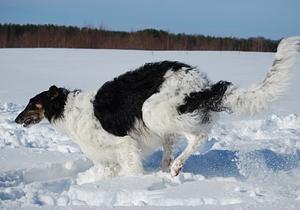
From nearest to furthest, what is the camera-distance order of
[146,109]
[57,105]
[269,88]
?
[269,88], [146,109], [57,105]

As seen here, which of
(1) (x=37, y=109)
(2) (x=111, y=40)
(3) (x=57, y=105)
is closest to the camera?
(3) (x=57, y=105)

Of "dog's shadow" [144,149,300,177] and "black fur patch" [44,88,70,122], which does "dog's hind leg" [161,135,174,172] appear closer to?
"dog's shadow" [144,149,300,177]

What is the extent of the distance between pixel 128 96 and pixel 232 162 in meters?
2.00

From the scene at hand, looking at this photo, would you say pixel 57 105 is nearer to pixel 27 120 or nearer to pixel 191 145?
pixel 27 120

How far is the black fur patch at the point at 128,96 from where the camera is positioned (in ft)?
20.7

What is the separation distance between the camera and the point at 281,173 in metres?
6.49

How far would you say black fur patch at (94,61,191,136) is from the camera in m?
6.31

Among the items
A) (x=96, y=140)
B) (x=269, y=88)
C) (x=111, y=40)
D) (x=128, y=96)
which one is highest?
(x=111, y=40)

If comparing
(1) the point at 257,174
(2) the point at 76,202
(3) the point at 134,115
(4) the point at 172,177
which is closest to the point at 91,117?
(3) the point at 134,115

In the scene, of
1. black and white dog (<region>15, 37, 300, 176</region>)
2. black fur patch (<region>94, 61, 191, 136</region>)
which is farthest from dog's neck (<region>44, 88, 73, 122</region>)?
black fur patch (<region>94, 61, 191, 136</region>)

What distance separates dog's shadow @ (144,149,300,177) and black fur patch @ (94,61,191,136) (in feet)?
3.26

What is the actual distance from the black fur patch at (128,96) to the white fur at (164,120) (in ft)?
0.28

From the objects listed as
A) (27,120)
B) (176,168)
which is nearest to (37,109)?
A: (27,120)

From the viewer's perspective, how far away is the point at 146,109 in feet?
20.3
